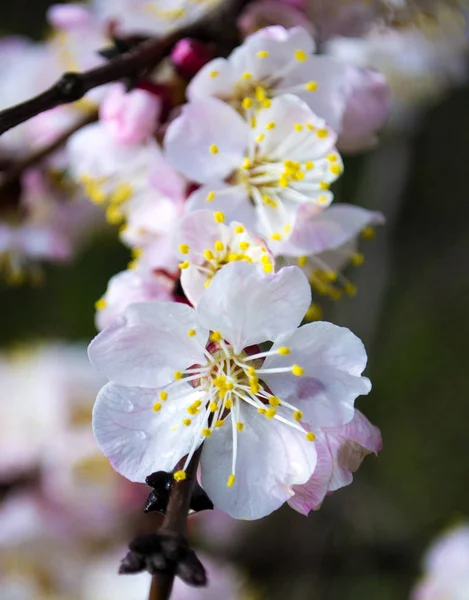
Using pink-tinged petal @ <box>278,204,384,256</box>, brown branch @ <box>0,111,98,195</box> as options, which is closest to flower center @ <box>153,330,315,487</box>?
pink-tinged petal @ <box>278,204,384,256</box>

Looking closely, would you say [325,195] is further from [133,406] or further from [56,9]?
[56,9]

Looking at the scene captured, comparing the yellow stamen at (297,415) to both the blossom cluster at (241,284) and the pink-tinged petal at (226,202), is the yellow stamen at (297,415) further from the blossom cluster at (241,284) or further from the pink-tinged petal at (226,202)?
the pink-tinged petal at (226,202)

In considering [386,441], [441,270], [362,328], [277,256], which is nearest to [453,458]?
[386,441]

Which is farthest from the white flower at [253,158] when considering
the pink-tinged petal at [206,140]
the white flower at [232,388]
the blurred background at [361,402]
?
the blurred background at [361,402]

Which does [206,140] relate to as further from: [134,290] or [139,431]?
[139,431]

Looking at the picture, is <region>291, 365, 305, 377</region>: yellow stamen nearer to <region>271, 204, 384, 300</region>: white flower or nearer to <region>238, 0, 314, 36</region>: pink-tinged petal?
<region>271, 204, 384, 300</region>: white flower

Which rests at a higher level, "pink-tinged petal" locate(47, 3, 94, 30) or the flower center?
"pink-tinged petal" locate(47, 3, 94, 30)
